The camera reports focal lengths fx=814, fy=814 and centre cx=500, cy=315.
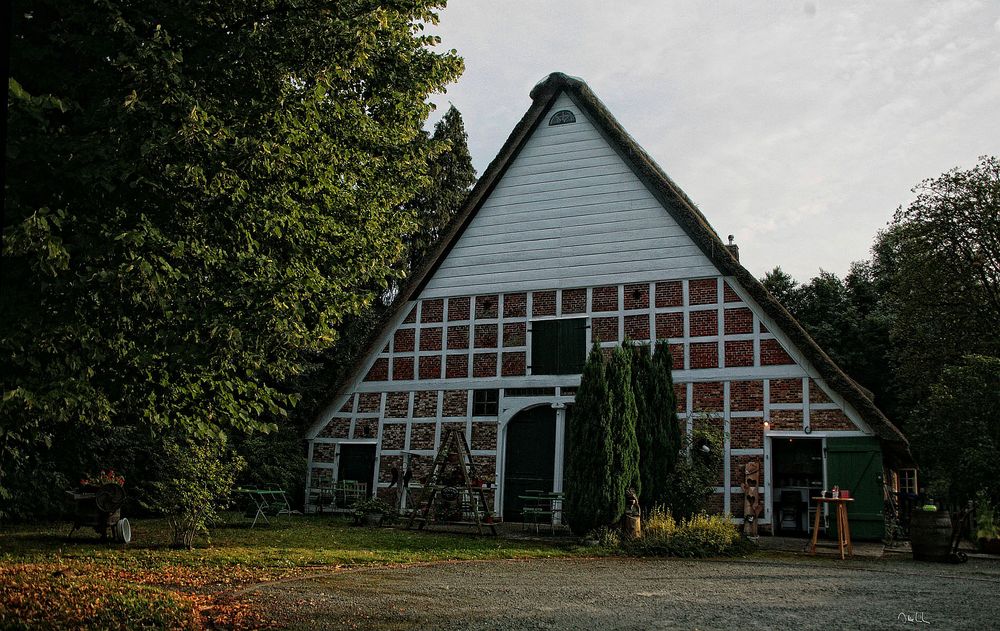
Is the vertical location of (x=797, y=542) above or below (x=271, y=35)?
below

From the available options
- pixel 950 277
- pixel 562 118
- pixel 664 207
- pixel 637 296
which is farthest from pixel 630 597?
pixel 950 277

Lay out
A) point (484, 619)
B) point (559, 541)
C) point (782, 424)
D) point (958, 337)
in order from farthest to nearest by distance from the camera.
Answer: point (958, 337) → point (782, 424) → point (559, 541) → point (484, 619)

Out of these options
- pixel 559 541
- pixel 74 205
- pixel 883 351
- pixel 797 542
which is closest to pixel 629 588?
pixel 559 541

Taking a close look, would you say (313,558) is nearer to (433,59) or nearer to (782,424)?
(433,59)

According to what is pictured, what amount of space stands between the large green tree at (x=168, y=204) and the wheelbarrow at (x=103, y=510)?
341 cm

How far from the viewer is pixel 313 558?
9.61 m

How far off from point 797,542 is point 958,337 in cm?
1389

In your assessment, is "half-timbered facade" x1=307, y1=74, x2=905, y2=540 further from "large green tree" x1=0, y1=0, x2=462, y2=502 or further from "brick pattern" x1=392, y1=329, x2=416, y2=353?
"large green tree" x1=0, y1=0, x2=462, y2=502

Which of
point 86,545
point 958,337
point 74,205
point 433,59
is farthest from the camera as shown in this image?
point 958,337

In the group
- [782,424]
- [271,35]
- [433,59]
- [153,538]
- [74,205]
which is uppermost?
[433,59]

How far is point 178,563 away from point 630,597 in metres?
4.95

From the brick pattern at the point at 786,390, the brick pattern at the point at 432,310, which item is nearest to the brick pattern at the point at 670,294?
the brick pattern at the point at 786,390

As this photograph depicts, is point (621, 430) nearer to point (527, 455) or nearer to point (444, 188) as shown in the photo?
point (527, 455)

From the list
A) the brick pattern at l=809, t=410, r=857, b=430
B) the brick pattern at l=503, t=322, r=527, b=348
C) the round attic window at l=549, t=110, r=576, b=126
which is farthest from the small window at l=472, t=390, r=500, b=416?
the brick pattern at l=809, t=410, r=857, b=430
